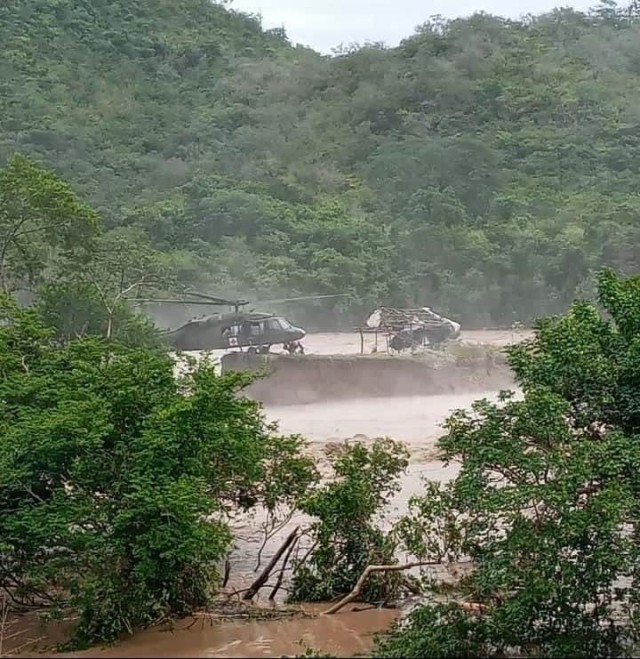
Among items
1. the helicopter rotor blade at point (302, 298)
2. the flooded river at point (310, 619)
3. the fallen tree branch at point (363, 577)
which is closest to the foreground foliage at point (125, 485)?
the flooded river at point (310, 619)

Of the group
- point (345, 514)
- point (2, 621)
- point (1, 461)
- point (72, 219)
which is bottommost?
point (2, 621)

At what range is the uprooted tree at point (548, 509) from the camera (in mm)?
7781

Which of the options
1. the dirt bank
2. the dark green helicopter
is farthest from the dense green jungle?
the dirt bank

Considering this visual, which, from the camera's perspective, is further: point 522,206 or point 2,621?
point 522,206

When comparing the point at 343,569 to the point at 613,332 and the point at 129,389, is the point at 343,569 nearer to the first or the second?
the point at 129,389

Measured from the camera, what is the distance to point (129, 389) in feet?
31.4

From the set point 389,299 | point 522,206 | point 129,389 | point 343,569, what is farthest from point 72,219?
point 522,206

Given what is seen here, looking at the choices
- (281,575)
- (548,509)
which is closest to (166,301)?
(281,575)

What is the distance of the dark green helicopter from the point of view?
958 inches

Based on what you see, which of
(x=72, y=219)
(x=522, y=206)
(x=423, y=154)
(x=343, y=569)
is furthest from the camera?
(x=423, y=154)

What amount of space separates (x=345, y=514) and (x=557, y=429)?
2311 mm

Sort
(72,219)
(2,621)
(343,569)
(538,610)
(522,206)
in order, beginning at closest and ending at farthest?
(538,610) → (2,621) → (343,569) → (72,219) → (522,206)

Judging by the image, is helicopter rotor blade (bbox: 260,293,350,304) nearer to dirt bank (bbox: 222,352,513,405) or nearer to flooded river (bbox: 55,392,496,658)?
dirt bank (bbox: 222,352,513,405)

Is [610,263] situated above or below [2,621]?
above
